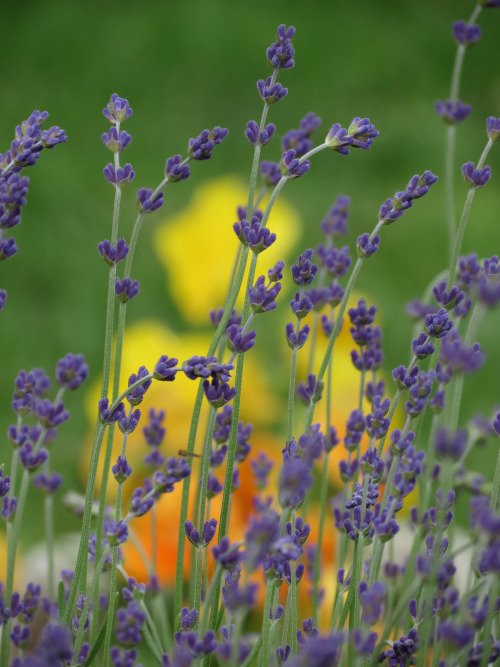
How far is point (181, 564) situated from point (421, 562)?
247 millimetres

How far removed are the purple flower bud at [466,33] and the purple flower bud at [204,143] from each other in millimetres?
290

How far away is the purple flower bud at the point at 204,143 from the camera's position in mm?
609

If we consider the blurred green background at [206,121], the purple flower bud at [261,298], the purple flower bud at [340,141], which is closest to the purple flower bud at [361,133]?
the purple flower bud at [340,141]

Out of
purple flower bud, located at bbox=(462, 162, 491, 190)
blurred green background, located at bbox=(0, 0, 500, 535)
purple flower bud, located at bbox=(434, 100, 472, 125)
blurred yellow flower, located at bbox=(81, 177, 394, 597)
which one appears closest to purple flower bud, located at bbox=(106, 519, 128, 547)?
purple flower bud, located at bbox=(462, 162, 491, 190)

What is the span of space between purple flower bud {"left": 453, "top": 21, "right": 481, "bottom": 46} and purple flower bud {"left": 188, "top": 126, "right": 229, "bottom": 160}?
0.29 meters

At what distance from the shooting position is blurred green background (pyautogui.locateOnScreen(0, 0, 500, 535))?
2.08 meters

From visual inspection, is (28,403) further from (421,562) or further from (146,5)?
(146,5)

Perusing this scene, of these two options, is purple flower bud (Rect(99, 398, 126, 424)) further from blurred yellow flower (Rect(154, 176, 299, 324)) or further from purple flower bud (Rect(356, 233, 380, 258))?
blurred yellow flower (Rect(154, 176, 299, 324))

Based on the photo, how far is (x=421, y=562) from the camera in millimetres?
450

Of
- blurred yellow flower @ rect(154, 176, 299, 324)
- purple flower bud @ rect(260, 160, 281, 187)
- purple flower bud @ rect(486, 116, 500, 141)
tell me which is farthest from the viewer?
blurred yellow flower @ rect(154, 176, 299, 324)

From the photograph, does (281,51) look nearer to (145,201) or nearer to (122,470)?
(145,201)

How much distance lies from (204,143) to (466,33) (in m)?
0.31

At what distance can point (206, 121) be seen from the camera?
98.8 inches

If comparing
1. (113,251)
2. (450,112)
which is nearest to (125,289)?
(113,251)
